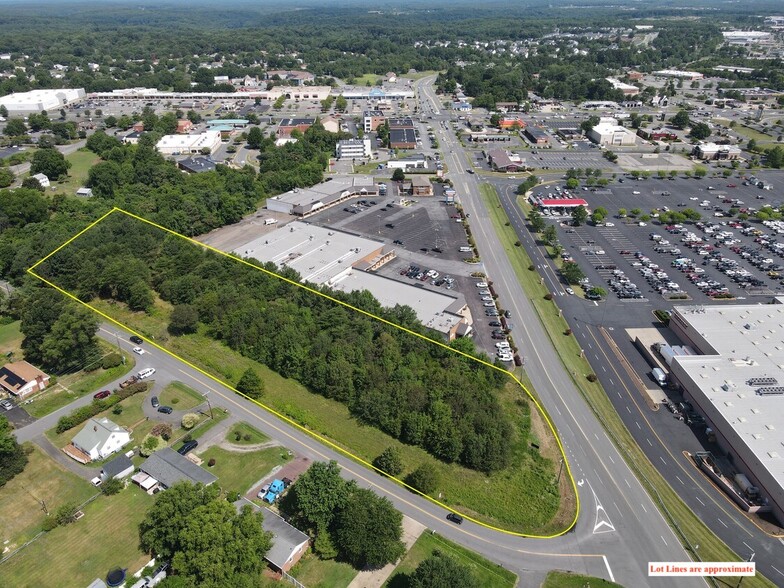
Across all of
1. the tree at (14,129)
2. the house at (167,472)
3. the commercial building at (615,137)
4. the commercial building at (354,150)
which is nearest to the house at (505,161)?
the commercial building at (354,150)

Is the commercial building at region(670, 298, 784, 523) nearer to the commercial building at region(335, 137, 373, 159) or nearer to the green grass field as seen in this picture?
the green grass field

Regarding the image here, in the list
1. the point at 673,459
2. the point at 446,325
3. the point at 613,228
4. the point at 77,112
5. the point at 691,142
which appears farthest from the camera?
Answer: the point at 77,112

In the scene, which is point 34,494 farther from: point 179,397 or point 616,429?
point 616,429

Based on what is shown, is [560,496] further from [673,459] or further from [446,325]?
[446,325]

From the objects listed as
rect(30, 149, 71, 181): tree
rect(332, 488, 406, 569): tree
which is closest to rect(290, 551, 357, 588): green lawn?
rect(332, 488, 406, 569): tree

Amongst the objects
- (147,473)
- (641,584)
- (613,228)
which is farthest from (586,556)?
(613,228)

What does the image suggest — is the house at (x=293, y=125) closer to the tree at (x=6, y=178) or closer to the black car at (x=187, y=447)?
the tree at (x=6, y=178)
